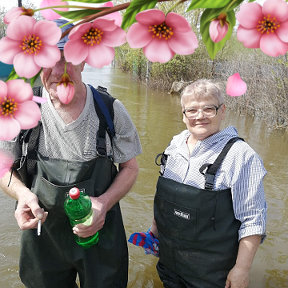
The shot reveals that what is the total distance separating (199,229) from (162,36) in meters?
1.74

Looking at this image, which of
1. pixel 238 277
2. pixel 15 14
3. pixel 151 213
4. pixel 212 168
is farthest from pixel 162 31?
pixel 151 213

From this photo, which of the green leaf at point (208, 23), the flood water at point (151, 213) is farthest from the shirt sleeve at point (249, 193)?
the flood water at point (151, 213)

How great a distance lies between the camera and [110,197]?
6.44 ft

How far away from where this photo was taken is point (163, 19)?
481mm

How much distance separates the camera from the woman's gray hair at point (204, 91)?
2.07 meters

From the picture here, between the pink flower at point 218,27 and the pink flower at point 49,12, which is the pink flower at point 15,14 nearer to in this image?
the pink flower at point 49,12

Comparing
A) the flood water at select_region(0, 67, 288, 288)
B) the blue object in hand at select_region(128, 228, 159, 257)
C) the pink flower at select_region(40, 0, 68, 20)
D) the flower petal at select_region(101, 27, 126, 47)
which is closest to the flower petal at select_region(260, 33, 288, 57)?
the flower petal at select_region(101, 27, 126, 47)

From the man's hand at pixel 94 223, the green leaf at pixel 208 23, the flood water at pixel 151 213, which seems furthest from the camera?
the flood water at pixel 151 213

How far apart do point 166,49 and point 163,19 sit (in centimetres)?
5

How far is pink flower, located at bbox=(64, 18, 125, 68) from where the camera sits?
0.47 metres

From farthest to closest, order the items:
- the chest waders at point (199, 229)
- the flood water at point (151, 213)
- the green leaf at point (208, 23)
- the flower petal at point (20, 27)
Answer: the flood water at point (151, 213), the chest waders at point (199, 229), the green leaf at point (208, 23), the flower petal at point (20, 27)

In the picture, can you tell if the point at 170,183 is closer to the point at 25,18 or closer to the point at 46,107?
the point at 46,107

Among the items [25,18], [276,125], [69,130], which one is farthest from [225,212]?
[276,125]
